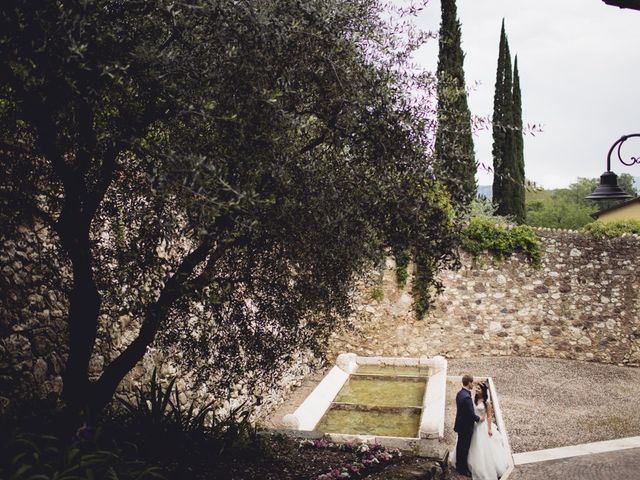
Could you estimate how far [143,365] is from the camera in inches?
318

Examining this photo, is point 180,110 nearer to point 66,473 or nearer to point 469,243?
point 66,473

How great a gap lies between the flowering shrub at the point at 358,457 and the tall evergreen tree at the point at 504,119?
19838mm

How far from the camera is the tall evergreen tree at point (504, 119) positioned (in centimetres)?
2564

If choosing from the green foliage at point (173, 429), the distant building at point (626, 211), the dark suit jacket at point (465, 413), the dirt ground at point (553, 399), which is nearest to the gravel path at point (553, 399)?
the dirt ground at point (553, 399)

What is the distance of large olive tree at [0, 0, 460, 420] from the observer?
376cm

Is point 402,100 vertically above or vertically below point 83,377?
above

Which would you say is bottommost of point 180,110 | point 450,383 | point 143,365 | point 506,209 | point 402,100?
point 450,383

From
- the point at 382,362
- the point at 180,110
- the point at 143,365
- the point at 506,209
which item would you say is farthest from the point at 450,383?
the point at 506,209

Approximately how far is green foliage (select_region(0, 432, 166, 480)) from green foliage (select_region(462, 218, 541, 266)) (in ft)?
42.6

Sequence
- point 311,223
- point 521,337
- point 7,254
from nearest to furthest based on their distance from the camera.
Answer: point 311,223 < point 7,254 < point 521,337

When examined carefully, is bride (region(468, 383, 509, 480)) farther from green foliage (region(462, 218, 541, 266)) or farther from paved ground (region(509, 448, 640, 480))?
green foliage (region(462, 218, 541, 266))

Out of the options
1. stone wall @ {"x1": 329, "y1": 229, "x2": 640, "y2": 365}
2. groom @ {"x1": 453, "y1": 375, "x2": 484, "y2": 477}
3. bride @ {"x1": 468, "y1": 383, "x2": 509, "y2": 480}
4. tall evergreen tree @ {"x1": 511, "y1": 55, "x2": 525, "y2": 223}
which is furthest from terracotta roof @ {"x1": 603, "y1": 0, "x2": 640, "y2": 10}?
tall evergreen tree @ {"x1": 511, "y1": 55, "x2": 525, "y2": 223}

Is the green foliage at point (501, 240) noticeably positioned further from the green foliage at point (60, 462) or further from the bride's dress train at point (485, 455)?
the green foliage at point (60, 462)

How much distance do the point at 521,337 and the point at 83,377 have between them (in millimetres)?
13665
